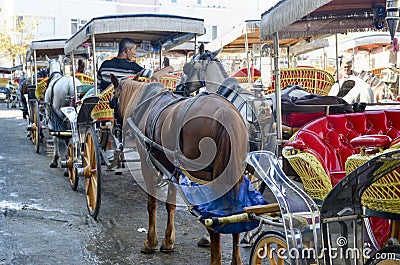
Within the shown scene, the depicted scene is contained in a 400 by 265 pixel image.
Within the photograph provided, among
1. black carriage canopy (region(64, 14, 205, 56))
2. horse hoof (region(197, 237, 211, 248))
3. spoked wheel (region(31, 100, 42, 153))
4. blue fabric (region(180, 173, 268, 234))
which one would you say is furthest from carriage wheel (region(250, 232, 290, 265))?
spoked wheel (region(31, 100, 42, 153))

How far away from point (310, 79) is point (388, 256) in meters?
5.58

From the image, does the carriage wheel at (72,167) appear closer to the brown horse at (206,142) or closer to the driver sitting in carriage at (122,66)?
the driver sitting in carriage at (122,66)

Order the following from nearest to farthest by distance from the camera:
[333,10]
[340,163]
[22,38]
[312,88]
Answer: [340,163], [333,10], [312,88], [22,38]

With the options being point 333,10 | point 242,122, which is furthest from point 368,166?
point 333,10

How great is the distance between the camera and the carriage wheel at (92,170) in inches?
244

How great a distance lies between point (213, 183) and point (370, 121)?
1.45 meters

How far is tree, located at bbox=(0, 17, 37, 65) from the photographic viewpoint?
108 ft

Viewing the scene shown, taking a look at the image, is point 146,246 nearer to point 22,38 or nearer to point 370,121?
point 370,121

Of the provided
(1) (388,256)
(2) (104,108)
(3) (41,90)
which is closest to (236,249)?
(1) (388,256)

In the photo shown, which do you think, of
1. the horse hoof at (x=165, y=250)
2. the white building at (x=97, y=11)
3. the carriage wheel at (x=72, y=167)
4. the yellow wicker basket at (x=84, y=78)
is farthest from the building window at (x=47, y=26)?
the horse hoof at (x=165, y=250)

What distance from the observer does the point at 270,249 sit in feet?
11.8

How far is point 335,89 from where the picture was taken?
27.1 feet

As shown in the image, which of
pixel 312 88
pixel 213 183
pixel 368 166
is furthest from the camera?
pixel 312 88

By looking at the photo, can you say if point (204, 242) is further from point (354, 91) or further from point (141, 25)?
point (354, 91)
